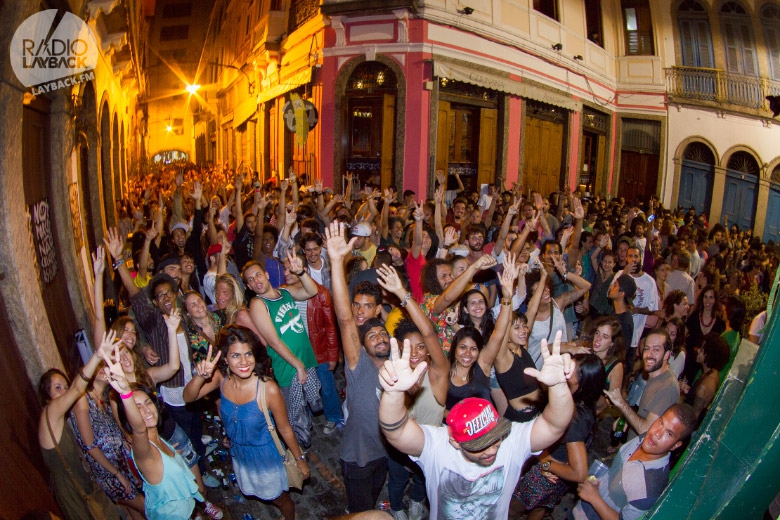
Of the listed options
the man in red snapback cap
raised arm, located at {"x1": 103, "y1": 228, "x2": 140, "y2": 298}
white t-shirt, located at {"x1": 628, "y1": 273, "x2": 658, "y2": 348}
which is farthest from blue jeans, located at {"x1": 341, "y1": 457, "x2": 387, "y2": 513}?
white t-shirt, located at {"x1": 628, "y1": 273, "x2": 658, "y2": 348}

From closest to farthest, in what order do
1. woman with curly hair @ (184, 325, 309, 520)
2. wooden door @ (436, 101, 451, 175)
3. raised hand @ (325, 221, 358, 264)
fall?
1. woman with curly hair @ (184, 325, 309, 520)
2. raised hand @ (325, 221, 358, 264)
3. wooden door @ (436, 101, 451, 175)

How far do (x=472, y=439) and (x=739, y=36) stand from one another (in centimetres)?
598

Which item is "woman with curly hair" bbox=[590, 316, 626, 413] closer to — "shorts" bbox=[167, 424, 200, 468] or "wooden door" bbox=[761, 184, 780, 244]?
"shorts" bbox=[167, 424, 200, 468]

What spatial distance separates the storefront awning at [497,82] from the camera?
468 inches

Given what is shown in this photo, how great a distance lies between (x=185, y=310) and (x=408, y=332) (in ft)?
7.20

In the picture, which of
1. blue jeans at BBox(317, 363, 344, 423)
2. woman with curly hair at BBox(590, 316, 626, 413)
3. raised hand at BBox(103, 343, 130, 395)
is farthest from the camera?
blue jeans at BBox(317, 363, 344, 423)

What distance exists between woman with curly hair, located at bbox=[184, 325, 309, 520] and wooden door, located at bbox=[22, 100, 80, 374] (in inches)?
84.4

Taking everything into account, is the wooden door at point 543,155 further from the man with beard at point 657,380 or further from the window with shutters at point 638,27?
the man with beard at point 657,380

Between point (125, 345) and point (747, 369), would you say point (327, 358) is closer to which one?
point (125, 345)

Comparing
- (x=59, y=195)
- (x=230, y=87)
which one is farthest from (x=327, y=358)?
(x=230, y=87)

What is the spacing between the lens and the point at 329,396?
5125 millimetres

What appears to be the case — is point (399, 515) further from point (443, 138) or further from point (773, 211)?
point (773, 211)

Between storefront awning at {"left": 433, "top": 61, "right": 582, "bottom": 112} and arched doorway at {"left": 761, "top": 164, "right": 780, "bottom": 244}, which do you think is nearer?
arched doorway at {"left": 761, "top": 164, "right": 780, "bottom": 244}

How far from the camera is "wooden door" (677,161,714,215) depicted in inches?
571
